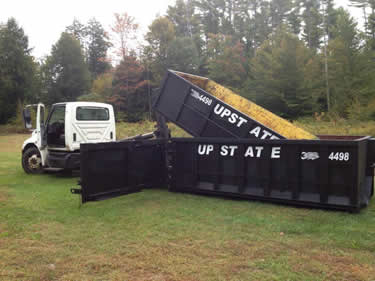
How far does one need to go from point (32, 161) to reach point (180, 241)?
780cm

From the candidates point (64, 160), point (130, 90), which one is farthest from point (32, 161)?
point (130, 90)

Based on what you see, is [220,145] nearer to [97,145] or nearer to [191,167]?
[191,167]

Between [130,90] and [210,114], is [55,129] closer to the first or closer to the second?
[210,114]

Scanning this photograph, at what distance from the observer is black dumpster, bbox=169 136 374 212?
5.97 m

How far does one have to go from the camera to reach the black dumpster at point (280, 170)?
19.6 ft

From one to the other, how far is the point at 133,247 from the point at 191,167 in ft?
11.3

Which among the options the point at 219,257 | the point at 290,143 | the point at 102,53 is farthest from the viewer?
the point at 102,53

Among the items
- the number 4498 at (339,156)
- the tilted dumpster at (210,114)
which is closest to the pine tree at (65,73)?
the tilted dumpster at (210,114)

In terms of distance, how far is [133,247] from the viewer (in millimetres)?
4547

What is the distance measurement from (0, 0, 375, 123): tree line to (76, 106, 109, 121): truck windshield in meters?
16.3

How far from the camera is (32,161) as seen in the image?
10789 mm

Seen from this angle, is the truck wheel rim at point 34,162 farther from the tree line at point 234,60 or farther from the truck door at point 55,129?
the tree line at point 234,60

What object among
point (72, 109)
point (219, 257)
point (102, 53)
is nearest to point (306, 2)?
point (102, 53)

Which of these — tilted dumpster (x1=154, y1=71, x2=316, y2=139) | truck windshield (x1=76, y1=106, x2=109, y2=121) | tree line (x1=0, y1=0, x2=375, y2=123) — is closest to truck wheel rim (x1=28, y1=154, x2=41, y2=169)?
truck windshield (x1=76, y1=106, x2=109, y2=121)
